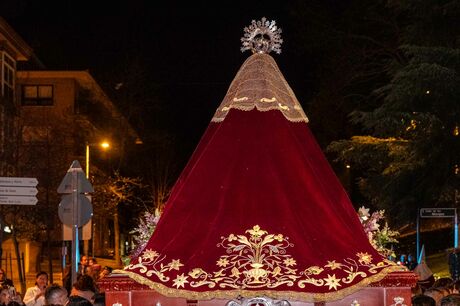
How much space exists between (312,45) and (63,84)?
839 inches

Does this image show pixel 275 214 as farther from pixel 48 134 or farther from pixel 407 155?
pixel 48 134

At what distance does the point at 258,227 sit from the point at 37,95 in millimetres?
47762

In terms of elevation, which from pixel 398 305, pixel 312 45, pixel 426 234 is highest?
pixel 312 45

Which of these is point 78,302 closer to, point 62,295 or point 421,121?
point 62,295

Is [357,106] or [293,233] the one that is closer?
[293,233]

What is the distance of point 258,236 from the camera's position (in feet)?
24.1

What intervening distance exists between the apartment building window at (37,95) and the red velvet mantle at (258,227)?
153ft

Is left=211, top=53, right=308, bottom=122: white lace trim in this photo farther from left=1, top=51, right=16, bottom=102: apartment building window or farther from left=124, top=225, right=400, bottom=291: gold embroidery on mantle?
left=1, top=51, right=16, bottom=102: apartment building window

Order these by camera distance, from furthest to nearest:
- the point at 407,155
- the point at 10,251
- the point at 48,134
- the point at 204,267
Answer: the point at 10,251
the point at 48,134
the point at 407,155
the point at 204,267

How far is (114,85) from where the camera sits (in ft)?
178

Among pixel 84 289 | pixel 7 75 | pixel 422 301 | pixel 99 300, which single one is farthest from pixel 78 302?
pixel 7 75

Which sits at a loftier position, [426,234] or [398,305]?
[426,234]

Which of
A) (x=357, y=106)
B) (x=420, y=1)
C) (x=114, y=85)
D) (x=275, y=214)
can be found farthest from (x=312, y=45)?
(x=275, y=214)

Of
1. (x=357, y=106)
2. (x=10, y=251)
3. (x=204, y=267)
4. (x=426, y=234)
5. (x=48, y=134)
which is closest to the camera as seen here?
(x=204, y=267)
